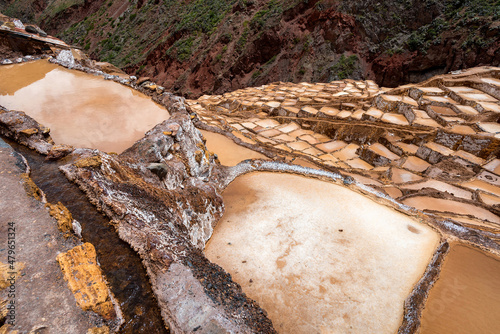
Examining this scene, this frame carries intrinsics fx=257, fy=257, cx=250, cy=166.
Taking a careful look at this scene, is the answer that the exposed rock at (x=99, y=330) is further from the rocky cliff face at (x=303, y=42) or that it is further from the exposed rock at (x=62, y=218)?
the rocky cliff face at (x=303, y=42)

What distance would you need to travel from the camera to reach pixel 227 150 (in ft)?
23.5

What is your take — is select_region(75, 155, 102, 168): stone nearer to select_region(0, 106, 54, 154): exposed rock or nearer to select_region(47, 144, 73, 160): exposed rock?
select_region(47, 144, 73, 160): exposed rock

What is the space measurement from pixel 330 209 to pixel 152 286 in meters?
3.34

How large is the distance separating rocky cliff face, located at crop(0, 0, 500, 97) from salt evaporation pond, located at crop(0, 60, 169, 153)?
1494 cm

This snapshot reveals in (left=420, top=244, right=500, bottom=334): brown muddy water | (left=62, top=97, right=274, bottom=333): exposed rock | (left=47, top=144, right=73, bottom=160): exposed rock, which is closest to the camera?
(left=62, top=97, right=274, bottom=333): exposed rock

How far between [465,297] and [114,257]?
4.23 meters

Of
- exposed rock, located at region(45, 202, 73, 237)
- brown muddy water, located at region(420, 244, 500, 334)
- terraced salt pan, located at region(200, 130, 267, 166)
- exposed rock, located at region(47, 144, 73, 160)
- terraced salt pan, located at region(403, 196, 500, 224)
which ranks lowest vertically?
terraced salt pan, located at region(403, 196, 500, 224)

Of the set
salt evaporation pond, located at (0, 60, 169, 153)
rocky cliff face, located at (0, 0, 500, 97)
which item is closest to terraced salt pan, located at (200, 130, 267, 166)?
salt evaporation pond, located at (0, 60, 169, 153)

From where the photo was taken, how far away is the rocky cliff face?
15.6 metres

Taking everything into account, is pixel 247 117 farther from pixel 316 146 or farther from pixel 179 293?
pixel 179 293

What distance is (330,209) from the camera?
4629 mm

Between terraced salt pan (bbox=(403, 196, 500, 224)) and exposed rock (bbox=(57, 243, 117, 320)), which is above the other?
exposed rock (bbox=(57, 243, 117, 320))

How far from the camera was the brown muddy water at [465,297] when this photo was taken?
301 cm

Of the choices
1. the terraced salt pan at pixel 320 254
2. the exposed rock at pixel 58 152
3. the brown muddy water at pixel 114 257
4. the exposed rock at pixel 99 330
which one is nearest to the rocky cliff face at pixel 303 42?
the terraced salt pan at pixel 320 254
